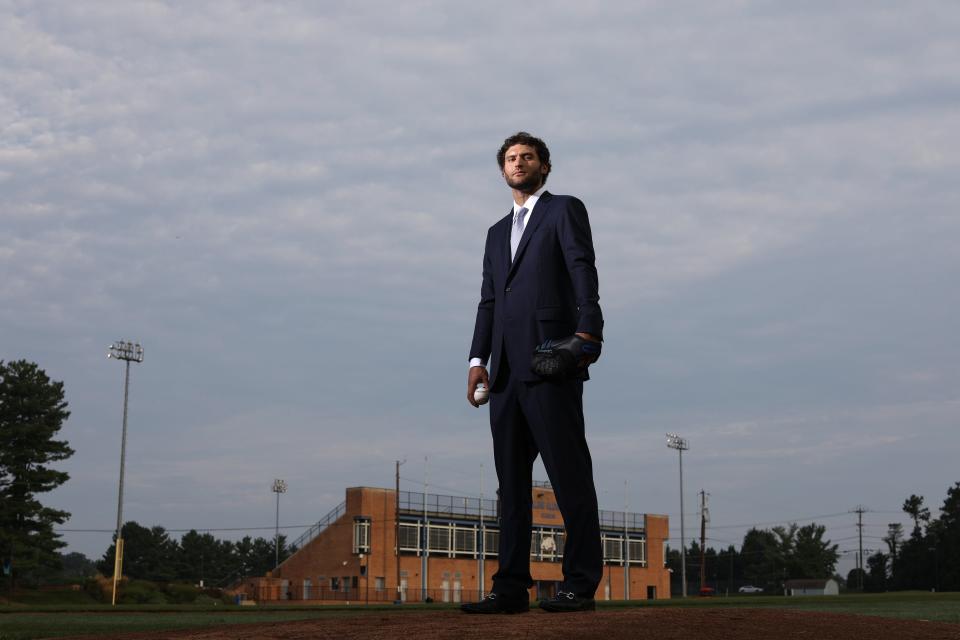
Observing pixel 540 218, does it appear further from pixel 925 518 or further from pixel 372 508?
pixel 925 518

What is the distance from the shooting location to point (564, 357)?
22.7 feet

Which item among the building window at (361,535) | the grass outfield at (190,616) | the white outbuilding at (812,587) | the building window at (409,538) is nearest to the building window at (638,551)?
the white outbuilding at (812,587)

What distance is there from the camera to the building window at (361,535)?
251ft

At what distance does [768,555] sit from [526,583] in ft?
502

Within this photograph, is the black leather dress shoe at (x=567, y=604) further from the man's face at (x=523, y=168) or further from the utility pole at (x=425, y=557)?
the utility pole at (x=425, y=557)

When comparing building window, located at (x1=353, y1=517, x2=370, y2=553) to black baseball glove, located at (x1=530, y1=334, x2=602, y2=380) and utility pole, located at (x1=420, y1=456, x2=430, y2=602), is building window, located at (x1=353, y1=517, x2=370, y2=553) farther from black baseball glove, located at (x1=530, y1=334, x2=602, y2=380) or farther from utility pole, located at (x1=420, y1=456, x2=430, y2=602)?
black baseball glove, located at (x1=530, y1=334, x2=602, y2=380)

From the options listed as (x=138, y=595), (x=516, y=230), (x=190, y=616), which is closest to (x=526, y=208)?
(x=516, y=230)

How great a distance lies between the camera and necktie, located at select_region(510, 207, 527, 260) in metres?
7.86

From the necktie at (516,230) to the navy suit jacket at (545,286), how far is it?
2.4 inches

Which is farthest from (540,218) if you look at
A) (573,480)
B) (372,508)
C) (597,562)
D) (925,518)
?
(925,518)

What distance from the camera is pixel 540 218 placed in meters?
7.66

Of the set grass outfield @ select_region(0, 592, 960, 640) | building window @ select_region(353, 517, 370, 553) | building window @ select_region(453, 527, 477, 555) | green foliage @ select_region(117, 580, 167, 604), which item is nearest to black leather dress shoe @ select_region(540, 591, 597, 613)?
grass outfield @ select_region(0, 592, 960, 640)

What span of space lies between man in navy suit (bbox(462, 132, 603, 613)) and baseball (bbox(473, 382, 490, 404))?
6 cm

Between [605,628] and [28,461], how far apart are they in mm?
67375
